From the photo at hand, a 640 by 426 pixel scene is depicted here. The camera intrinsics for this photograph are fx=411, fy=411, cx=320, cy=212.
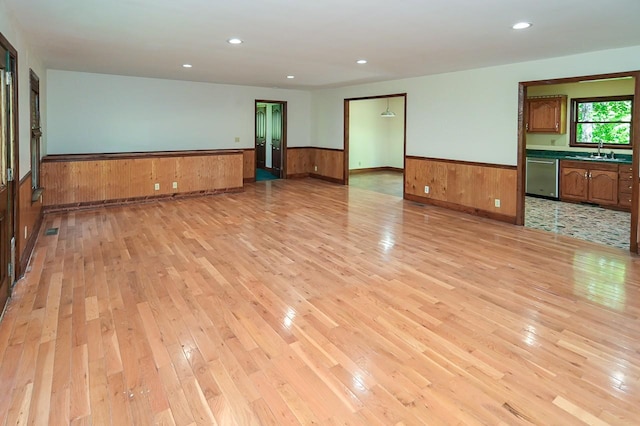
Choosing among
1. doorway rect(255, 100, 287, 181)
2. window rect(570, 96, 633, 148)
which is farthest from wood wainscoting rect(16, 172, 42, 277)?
window rect(570, 96, 633, 148)

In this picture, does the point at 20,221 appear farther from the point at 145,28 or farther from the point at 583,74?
the point at 583,74

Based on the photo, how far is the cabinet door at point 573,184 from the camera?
23.7 ft

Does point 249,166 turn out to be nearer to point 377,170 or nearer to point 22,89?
point 377,170

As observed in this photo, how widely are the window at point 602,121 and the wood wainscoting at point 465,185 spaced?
2762 mm

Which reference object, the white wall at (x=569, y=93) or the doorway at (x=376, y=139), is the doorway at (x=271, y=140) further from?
the white wall at (x=569, y=93)

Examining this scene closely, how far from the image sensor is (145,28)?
4.13 meters

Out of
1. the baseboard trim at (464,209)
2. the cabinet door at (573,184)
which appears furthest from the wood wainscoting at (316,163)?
the cabinet door at (573,184)

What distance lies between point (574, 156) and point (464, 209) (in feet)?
8.33

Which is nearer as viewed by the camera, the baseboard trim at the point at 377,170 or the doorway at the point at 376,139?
the doorway at the point at 376,139

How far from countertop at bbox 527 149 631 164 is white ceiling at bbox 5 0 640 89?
2724 mm

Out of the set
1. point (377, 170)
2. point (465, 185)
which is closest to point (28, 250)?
point (465, 185)

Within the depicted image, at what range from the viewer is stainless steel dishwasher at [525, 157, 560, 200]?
7.67 meters

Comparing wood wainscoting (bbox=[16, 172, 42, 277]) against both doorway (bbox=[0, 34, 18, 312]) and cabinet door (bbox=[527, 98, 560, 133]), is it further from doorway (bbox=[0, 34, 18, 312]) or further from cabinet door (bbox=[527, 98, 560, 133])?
cabinet door (bbox=[527, 98, 560, 133])

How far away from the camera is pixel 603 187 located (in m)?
6.95
